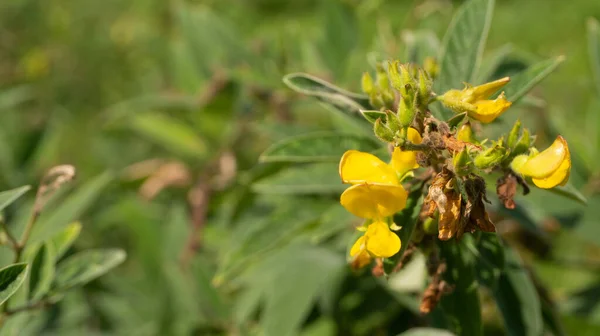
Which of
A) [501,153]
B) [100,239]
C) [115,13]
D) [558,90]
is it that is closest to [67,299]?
[100,239]

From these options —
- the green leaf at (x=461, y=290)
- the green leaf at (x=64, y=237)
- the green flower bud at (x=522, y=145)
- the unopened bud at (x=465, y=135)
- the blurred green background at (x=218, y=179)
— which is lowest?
the blurred green background at (x=218, y=179)

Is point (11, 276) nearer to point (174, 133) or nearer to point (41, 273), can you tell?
point (41, 273)

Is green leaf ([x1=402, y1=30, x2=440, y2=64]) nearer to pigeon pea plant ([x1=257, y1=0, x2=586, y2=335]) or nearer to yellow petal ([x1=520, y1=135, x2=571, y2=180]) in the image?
pigeon pea plant ([x1=257, y1=0, x2=586, y2=335])

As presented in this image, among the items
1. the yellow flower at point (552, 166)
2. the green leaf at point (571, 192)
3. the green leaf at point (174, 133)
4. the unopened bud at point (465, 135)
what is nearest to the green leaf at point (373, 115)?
the unopened bud at point (465, 135)

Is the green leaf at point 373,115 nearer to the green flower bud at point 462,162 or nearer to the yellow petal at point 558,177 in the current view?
the green flower bud at point 462,162

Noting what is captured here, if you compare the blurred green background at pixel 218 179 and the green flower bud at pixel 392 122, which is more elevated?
the green flower bud at pixel 392 122

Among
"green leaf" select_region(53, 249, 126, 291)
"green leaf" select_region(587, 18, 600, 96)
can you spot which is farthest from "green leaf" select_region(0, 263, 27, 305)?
"green leaf" select_region(587, 18, 600, 96)

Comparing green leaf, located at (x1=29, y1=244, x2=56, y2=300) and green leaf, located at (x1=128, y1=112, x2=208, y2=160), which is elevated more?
Result: green leaf, located at (x1=29, y1=244, x2=56, y2=300)

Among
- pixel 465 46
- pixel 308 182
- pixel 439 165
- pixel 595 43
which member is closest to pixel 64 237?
pixel 308 182
